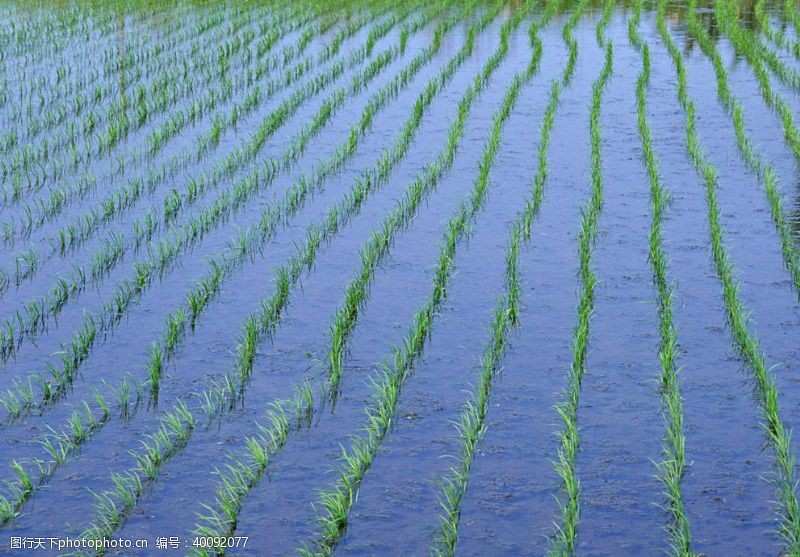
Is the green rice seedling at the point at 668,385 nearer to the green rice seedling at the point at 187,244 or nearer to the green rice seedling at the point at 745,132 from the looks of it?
the green rice seedling at the point at 745,132

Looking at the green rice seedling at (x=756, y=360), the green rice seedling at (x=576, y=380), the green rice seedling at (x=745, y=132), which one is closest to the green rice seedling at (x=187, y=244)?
the green rice seedling at (x=576, y=380)

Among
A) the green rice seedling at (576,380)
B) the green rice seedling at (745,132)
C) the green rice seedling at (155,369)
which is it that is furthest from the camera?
the green rice seedling at (745,132)

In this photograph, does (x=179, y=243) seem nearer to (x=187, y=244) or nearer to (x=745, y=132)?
(x=187, y=244)

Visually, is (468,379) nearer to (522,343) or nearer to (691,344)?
(522,343)

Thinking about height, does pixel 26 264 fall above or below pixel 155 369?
below

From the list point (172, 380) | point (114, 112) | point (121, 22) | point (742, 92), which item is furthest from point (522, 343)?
point (121, 22)

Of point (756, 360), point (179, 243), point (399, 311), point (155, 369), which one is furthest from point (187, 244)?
point (756, 360)

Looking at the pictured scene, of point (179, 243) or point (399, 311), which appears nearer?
point (399, 311)

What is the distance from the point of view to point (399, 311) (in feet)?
19.4

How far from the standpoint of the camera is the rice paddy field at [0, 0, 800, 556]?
412 centimetres

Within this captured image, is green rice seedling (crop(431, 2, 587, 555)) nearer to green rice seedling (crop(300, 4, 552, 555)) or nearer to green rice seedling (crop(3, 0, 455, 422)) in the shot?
green rice seedling (crop(300, 4, 552, 555))

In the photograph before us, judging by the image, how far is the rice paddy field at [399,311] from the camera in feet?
13.5

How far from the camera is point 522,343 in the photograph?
218 inches

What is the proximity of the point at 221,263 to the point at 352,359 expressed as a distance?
4.40 ft
